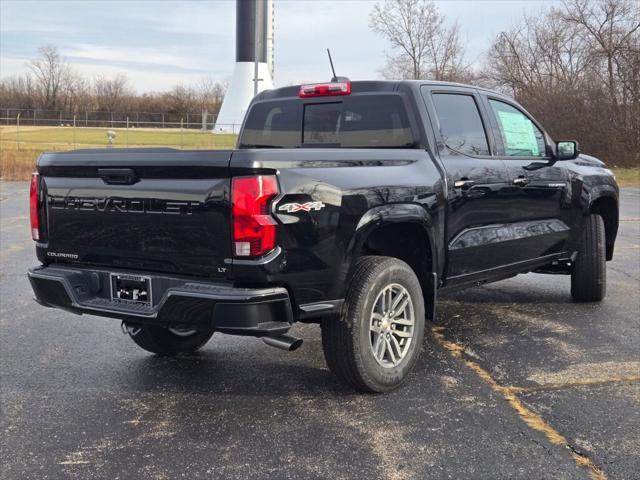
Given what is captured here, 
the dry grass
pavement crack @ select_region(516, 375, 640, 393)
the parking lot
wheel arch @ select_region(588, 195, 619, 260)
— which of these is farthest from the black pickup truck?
the dry grass

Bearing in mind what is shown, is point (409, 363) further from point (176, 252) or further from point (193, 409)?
point (176, 252)

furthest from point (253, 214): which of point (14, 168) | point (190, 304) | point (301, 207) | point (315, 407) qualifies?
point (14, 168)

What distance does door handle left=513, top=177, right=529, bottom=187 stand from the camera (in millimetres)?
5038

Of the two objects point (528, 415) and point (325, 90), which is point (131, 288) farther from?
point (528, 415)

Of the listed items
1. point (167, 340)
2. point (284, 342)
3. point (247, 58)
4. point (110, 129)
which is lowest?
point (167, 340)

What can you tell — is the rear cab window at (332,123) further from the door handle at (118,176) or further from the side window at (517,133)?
the door handle at (118,176)

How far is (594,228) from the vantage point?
233 inches

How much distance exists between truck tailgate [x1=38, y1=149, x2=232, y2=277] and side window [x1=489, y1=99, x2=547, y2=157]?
9.19 feet

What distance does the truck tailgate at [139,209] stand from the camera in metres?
3.23

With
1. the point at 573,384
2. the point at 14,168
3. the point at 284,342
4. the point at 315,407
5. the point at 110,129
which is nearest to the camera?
the point at 284,342

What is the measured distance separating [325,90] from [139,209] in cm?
191

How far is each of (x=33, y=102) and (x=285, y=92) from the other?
8796cm

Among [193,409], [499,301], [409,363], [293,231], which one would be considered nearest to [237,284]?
[293,231]

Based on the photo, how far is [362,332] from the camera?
145 inches
